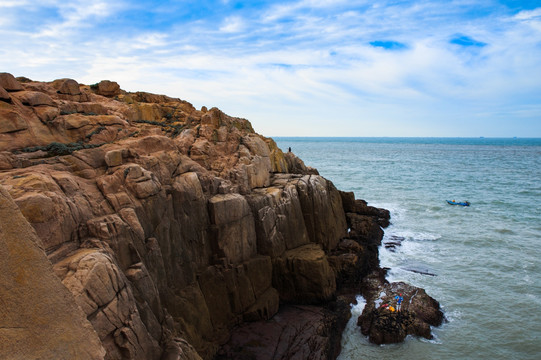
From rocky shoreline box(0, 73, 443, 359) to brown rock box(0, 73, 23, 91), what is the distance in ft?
0.25

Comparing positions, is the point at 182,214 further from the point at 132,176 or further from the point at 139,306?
the point at 139,306

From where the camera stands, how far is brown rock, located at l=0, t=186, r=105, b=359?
456 centimetres

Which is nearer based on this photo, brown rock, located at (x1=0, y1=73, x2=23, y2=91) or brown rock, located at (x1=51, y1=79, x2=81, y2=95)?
brown rock, located at (x1=0, y1=73, x2=23, y2=91)

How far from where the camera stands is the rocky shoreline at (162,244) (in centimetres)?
552

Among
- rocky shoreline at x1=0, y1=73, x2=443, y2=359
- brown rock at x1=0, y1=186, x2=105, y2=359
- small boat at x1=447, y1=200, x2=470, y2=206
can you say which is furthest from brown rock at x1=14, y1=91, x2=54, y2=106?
small boat at x1=447, y1=200, x2=470, y2=206

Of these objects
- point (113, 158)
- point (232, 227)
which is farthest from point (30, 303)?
point (232, 227)

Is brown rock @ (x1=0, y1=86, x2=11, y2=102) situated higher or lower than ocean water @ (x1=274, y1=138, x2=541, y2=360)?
higher

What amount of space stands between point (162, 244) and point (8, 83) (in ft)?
29.3

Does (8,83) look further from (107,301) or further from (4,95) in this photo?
(107,301)

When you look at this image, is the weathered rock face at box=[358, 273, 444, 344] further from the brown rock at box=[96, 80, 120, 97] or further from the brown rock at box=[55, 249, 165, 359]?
the brown rock at box=[96, 80, 120, 97]

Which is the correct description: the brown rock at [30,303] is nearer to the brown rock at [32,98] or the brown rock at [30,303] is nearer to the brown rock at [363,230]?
the brown rock at [32,98]

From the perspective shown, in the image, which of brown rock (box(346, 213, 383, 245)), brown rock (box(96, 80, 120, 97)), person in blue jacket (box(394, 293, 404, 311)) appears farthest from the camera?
brown rock (box(346, 213, 383, 245))

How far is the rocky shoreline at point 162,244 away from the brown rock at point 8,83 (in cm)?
8

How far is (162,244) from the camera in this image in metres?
13.3
